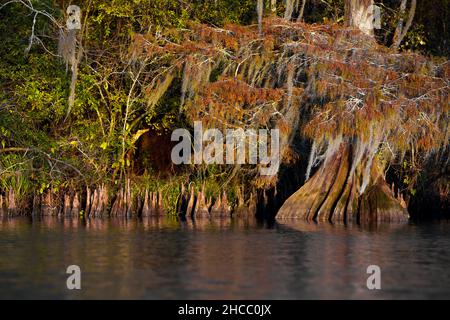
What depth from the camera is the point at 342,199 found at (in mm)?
23453

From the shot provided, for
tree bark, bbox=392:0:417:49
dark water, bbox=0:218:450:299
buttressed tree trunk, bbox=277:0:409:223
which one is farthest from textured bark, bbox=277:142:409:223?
tree bark, bbox=392:0:417:49

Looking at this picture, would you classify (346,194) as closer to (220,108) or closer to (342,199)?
(342,199)

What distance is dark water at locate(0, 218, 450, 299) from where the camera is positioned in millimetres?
12680

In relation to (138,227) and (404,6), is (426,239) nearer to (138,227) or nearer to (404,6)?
(138,227)

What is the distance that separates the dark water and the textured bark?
131 centimetres

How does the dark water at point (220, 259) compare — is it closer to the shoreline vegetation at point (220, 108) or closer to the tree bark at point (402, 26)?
the shoreline vegetation at point (220, 108)

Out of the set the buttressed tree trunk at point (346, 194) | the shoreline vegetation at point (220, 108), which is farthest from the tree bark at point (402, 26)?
the buttressed tree trunk at point (346, 194)

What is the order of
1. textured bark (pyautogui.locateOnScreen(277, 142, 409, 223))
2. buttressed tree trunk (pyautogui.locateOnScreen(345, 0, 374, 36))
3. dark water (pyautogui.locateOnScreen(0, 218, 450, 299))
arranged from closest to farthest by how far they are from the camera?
1. dark water (pyautogui.locateOnScreen(0, 218, 450, 299))
2. textured bark (pyautogui.locateOnScreen(277, 142, 409, 223))
3. buttressed tree trunk (pyautogui.locateOnScreen(345, 0, 374, 36))

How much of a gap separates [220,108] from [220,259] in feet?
24.5

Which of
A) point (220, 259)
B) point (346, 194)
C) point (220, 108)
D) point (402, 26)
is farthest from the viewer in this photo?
point (402, 26)

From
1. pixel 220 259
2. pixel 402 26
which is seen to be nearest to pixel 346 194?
pixel 402 26

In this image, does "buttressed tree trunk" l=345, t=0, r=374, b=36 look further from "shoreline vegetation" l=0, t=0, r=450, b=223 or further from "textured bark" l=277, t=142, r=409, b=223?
"textured bark" l=277, t=142, r=409, b=223

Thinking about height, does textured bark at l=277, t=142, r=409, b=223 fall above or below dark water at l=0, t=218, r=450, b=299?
above
